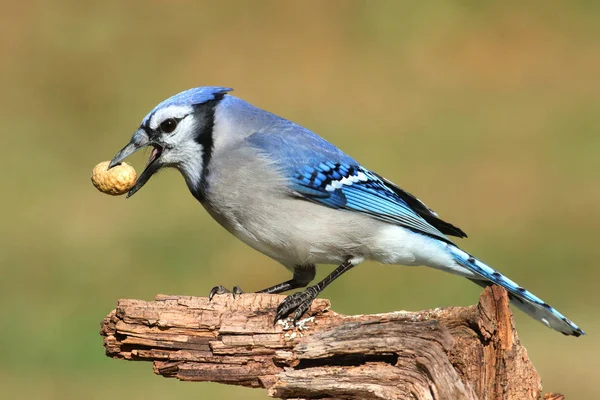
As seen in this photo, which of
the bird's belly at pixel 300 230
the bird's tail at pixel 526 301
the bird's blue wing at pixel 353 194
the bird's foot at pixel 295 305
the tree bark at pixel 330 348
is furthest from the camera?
the bird's blue wing at pixel 353 194

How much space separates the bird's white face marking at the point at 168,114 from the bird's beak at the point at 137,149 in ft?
0.15

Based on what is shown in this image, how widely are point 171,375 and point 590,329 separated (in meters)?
2.95

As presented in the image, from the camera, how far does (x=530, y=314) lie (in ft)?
10.7

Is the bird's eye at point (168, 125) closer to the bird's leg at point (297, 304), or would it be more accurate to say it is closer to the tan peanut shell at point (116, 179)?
the tan peanut shell at point (116, 179)

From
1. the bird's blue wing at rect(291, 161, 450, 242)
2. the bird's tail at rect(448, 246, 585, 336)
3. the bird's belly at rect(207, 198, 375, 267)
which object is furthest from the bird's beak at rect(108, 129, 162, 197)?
the bird's tail at rect(448, 246, 585, 336)

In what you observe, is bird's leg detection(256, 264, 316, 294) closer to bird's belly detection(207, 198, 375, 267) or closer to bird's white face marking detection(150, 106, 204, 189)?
bird's belly detection(207, 198, 375, 267)

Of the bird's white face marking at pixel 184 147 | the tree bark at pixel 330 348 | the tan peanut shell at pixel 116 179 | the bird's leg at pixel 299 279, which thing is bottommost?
the tree bark at pixel 330 348

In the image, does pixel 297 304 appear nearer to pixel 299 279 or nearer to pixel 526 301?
pixel 299 279

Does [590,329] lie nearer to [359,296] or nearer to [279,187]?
[359,296]

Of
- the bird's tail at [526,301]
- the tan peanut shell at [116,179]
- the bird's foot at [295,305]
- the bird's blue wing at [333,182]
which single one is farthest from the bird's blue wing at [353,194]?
the tan peanut shell at [116,179]

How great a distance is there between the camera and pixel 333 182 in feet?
11.4

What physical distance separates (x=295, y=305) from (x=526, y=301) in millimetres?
660

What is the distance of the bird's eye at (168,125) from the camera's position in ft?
11.1

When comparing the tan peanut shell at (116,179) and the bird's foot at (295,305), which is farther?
the tan peanut shell at (116,179)
